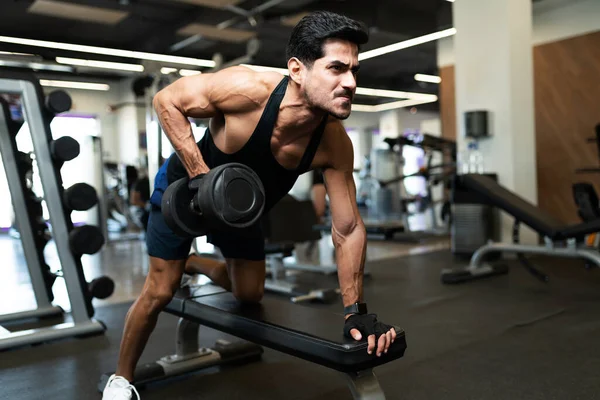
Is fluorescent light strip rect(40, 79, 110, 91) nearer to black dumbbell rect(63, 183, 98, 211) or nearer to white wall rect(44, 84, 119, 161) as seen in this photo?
white wall rect(44, 84, 119, 161)

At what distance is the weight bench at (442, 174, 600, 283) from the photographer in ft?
10.5

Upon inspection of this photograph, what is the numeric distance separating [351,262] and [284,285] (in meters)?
2.03

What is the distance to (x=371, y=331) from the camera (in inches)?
51.1

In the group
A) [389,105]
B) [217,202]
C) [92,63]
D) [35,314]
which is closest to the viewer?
[217,202]

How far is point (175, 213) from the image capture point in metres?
1.31

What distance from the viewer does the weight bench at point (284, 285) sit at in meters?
3.19

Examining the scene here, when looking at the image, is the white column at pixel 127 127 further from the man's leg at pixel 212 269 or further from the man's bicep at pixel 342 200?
the man's bicep at pixel 342 200

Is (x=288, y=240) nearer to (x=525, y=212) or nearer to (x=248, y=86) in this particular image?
(x=525, y=212)

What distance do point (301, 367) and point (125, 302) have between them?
167 cm

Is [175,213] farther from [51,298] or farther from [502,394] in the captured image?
[51,298]

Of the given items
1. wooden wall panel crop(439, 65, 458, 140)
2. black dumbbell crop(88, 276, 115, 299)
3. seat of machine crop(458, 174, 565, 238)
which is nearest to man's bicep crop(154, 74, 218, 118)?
black dumbbell crop(88, 276, 115, 299)

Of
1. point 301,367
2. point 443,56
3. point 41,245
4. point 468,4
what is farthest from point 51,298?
point 443,56

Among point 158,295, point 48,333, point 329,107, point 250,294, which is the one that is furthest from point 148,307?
point 48,333

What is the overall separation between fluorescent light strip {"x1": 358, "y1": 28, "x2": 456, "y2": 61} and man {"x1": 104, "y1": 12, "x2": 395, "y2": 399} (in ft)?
20.0
